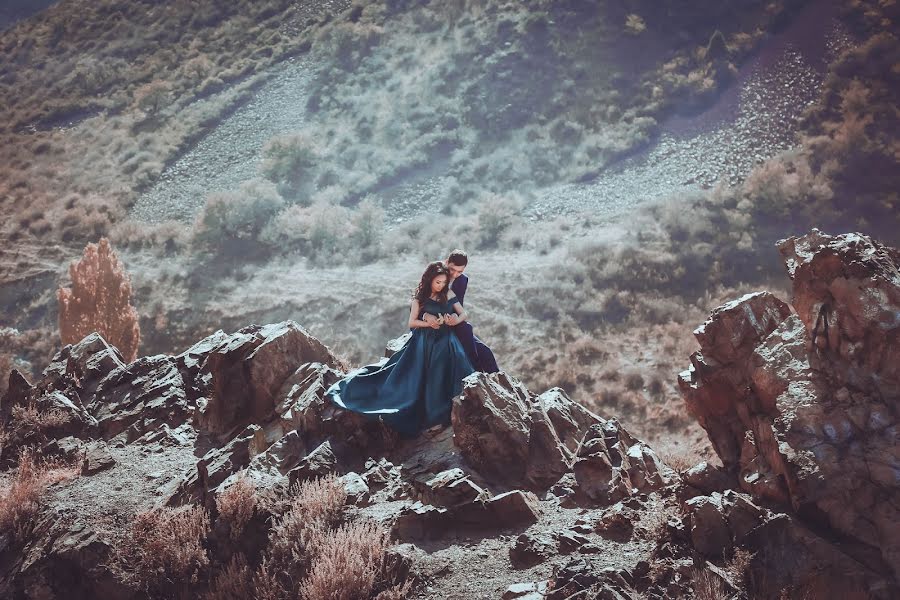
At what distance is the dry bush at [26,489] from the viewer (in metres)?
6.42

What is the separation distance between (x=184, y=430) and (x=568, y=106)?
24537mm

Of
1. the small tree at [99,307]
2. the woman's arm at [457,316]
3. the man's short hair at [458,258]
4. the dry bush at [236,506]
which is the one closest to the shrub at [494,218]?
the small tree at [99,307]

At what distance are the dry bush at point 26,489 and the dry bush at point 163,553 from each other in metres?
1.36

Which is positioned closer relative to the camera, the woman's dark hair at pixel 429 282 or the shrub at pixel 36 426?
the woman's dark hair at pixel 429 282

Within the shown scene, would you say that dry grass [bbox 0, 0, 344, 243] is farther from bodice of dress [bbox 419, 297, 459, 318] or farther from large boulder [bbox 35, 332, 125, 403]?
bodice of dress [bbox 419, 297, 459, 318]

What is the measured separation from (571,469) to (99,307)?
14027 millimetres

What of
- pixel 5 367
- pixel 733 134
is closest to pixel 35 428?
pixel 5 367

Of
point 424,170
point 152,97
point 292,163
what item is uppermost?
point 152,97

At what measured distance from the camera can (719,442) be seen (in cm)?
574

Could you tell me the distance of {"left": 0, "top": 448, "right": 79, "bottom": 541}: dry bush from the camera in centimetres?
642

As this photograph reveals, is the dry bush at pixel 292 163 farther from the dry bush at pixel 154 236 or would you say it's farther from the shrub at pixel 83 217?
the shrub at pixel 83 217

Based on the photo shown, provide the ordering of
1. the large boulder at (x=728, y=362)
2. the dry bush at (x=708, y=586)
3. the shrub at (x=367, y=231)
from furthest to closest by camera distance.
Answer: the shrub at (x=367, y=231) < the large boulder at (x=728, y=362) < the dry bush at (x=708, y=586)

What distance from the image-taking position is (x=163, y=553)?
5.52 m

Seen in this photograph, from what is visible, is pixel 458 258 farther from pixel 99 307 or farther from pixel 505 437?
pixel 99 307
